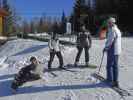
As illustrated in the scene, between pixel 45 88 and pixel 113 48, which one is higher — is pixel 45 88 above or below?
below

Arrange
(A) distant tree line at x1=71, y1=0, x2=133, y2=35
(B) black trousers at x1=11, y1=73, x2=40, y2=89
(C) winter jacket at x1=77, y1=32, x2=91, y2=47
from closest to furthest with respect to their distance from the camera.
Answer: (B) black trousers at x1=11, y1=73, x2=40, y2=89 → (C) winter jacket at x1=77, y1=32, x2=91, y2=47 → (A) distant tree line at x1=71, y1=0, x2=133, y2=35

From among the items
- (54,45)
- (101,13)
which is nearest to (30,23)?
(101,13)

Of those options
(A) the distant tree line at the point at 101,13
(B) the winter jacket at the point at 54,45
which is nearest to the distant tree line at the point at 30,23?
(A) the distant tree line at the point at 101,13

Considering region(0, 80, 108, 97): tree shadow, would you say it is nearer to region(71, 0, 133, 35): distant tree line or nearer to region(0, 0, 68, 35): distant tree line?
region(71, 0, 133, 35): distant tree line

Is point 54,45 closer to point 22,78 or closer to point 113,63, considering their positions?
point 22,78

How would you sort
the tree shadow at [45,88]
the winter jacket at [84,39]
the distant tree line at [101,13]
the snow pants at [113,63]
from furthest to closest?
1. the distant tree line at [101,13]
2. the winter jacket at [84,39]
3. the tree shadow at [45,88]
4. the snow pants at [113,63]

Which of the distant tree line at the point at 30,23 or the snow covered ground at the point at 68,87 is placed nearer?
the snow covered ground at the point at 68,87

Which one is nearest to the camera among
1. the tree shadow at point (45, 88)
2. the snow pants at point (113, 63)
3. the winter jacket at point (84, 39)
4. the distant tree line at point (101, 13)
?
the snow pants at point (113, 63)

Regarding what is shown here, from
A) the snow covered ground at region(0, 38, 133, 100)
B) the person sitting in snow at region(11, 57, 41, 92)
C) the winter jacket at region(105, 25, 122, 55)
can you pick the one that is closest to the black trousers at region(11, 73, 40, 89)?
the person sitting in snow at region(11, 57, 41, 92)

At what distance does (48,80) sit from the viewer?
46.6 feet

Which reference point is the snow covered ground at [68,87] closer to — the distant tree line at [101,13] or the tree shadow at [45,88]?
the tree shadow at [45,88]

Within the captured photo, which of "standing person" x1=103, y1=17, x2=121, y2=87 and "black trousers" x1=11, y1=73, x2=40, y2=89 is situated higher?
"standing person" x1=103, y1=17, x2=121, y2=87

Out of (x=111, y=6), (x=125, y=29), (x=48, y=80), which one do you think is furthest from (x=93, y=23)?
(x=48, y=80)

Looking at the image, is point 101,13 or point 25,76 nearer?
point 25,76
